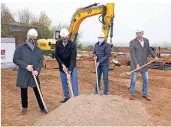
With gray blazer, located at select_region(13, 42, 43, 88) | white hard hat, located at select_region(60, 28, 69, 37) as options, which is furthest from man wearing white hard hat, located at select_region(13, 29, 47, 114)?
white hard hat, located at select_region(60, 28, 69, 37)

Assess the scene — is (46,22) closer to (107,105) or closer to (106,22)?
(106,22)

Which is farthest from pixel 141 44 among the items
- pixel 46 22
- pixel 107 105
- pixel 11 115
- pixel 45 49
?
pixel 46 22

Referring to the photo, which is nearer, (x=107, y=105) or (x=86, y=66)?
(x=107, y=105)

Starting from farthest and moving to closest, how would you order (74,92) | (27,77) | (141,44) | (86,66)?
1. (86,66)
2. (141,44)
3. (74,92)
4. (27,77)

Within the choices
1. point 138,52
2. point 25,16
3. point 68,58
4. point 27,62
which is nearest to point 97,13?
point 138,52

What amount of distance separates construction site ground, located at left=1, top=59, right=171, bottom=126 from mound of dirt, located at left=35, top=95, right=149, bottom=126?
447mm

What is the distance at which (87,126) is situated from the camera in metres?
4.99

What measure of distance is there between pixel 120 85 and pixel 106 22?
3074mm

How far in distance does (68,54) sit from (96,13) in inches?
259

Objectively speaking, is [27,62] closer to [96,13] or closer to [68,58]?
[68,58]

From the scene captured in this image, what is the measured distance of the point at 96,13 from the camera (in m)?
13.4

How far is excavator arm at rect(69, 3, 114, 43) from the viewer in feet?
41.2

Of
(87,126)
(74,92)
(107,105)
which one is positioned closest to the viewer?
(87,126)

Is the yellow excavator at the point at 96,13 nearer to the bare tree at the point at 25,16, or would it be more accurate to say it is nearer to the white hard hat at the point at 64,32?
the white hard hat at the point at 64,32
